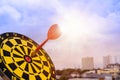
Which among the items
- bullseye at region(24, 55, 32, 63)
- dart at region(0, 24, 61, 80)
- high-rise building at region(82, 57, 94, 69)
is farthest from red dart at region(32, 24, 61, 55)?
high-rise building at region(82, 57, 94, 69)

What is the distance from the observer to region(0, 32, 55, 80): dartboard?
520cm

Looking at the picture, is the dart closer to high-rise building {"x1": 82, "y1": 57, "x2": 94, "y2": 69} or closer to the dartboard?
the dartboard

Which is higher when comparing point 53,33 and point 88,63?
point 88,63

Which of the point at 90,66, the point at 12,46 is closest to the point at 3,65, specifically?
the point at 12,46

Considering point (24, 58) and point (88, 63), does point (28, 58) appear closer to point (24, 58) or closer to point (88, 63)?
point (24, 58)

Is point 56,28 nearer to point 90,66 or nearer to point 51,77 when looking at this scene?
point 51,77

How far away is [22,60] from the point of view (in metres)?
5.70

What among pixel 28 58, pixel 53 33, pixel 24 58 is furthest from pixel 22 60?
pixel 53 33

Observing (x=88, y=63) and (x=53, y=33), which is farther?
(x=88, y=63)

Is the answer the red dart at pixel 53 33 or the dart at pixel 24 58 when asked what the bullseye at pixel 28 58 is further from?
the red dart at pixel 53 33

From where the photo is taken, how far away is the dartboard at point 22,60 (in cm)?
520

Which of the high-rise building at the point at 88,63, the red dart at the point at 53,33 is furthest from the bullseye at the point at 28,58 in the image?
the high-rise building at the point at 88,63

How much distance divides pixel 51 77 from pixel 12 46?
1.12m

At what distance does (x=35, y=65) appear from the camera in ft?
19.5
